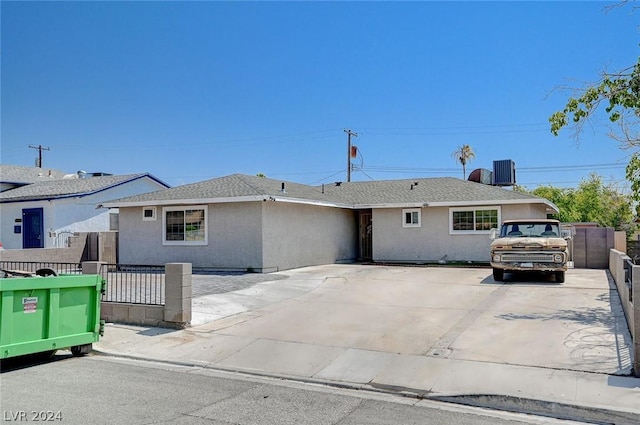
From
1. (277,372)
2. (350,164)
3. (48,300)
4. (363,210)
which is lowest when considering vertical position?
(277,372)

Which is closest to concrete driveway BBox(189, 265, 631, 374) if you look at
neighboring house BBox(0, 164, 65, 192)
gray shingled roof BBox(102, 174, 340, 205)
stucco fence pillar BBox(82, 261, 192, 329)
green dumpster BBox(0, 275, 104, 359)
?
stucco fence pillar BBox(82, 261, 192, 329)

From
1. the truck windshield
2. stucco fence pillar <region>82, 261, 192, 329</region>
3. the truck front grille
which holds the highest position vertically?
the truck windshield

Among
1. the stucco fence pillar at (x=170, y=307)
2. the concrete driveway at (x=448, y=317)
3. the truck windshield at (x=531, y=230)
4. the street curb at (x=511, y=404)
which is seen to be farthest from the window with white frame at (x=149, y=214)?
the street curb at (x=511, y=404)

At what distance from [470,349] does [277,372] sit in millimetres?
3180

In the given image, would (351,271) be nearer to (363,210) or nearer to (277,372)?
(363,210)

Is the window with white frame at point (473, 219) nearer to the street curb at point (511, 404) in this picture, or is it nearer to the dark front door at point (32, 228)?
the street curb at point (511, 404)

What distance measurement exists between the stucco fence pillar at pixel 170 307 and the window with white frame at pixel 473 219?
14.1m

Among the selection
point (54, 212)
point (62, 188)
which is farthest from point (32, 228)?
point (62, 188)

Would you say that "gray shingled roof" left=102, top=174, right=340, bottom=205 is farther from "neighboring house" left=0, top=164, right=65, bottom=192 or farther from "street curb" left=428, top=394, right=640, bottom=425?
"neighboring house" left=0, top=164, right=65, bottom=192

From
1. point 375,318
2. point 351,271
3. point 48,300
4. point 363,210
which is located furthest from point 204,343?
point 363,210

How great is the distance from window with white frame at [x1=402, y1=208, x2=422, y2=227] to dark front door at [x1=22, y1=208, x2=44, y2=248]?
56.1 feet

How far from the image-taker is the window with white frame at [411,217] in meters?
22.2

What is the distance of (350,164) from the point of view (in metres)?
42.2

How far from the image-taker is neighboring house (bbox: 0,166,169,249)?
23906mm
